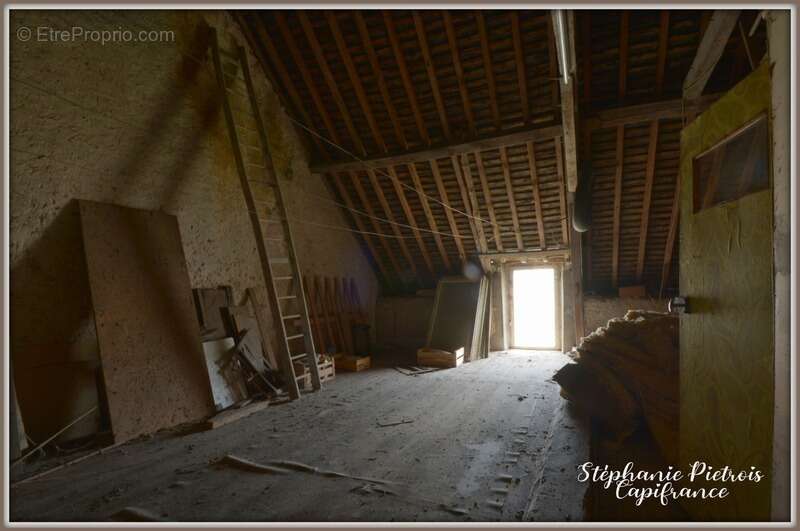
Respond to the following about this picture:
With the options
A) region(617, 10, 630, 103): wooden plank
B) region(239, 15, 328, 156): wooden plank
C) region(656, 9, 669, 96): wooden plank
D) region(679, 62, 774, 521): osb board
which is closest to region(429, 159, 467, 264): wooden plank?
region(239, 15, 328, 156): wooden plank

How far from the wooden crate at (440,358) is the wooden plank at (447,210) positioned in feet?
5.98

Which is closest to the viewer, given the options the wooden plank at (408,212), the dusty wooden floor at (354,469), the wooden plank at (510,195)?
the dusty wooden floor at (354,469)

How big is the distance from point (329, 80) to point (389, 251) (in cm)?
330

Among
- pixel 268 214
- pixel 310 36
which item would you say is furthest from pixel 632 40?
pixel 268 214

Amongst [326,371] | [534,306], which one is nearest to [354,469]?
[326,371]

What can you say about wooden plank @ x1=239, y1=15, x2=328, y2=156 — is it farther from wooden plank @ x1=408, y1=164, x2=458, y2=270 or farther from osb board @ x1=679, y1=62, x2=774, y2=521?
osb board @ x1=679, y1=62, x2=774, y2=521

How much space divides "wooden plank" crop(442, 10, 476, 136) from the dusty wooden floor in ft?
11.9

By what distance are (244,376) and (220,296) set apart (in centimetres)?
93

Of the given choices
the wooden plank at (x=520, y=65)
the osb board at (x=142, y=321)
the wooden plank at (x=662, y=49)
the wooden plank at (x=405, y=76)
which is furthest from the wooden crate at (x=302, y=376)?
the wooden plank at (x=662, y=49)

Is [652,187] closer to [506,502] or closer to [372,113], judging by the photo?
[372,113]

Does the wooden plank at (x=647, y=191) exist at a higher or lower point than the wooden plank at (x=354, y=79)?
lower

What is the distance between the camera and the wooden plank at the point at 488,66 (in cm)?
490

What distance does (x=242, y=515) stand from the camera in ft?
7.70

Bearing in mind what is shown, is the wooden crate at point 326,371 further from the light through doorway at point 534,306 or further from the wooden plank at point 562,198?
the light through doorway at point 534,306
